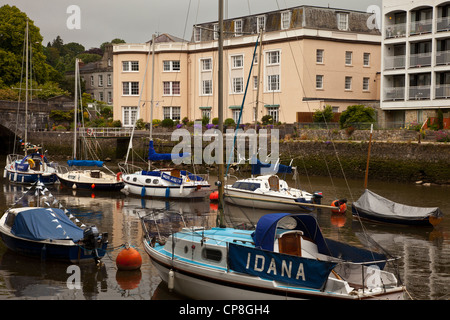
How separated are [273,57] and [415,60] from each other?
49.9 feet

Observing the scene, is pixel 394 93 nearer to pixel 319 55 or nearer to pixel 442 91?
pixel 442 91

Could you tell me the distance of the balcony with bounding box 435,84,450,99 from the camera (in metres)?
47.2

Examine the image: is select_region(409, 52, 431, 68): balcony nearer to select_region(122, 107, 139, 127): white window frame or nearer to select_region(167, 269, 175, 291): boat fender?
select_region(122, 107, 139, 127): white window frame

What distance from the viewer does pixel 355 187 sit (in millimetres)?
40438

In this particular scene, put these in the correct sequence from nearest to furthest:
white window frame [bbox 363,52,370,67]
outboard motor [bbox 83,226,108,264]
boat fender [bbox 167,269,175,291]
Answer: boat fender [bbox 167,269,175,291] < outboard motor [bbox 83,226,108,264] < white window frame [bbox 363,52,370,67]

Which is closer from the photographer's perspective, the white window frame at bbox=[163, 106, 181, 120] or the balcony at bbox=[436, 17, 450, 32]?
the balcony at bbox=[436, 17, 450, 32]

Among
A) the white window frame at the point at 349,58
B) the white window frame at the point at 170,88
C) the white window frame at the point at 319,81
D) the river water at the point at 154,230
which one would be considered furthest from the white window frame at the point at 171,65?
the river water at the point at 154,230

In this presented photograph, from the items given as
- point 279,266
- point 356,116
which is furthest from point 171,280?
point 356,116

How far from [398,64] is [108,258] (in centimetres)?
3787

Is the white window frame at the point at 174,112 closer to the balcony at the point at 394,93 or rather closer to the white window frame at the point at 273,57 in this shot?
the white window frame at the point at 273,57

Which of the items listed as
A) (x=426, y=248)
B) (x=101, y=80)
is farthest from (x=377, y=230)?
(x=101, y=80)

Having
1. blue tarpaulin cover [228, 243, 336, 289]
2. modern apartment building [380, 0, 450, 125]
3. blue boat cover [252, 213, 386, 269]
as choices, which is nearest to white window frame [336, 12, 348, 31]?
modern apartment building [380, 0, 450, 125]

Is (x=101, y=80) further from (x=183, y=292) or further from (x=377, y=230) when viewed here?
(x=183, y=292)

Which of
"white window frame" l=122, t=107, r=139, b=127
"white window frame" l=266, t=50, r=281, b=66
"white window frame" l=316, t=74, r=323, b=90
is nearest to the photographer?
"white window frame" l=316, t=74, r=323, b=90
